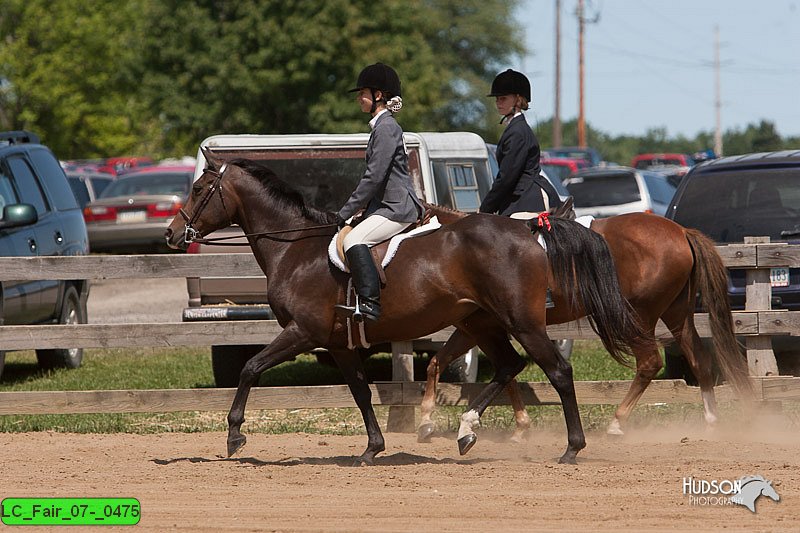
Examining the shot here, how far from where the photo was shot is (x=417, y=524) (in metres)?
6.38

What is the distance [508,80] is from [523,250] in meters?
1.81

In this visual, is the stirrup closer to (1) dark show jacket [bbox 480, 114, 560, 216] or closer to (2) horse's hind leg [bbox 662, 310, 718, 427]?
(1) dark show jacket [bbox 480, 114, 560, 216]

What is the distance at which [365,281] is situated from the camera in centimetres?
822

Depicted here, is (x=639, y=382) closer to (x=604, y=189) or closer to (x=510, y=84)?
(x=510, y=84)

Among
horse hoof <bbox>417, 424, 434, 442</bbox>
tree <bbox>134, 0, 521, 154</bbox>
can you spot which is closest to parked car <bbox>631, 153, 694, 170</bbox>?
tree <bbox>134, 0, 521, 154</bbox>

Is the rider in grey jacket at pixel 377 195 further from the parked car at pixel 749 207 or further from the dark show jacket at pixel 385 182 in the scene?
the parked car at pixel 749 207

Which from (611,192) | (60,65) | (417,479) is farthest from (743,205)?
(60,65)

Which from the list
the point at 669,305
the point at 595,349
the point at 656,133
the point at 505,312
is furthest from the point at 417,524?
the point at 656,133

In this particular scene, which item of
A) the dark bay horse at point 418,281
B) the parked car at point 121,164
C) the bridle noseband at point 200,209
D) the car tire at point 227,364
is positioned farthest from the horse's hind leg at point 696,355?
the parked car at point 121,164

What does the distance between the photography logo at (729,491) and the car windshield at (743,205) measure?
3.92 m

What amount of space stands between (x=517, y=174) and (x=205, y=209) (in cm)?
240

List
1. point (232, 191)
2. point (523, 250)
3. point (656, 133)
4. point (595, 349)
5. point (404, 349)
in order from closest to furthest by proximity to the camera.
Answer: point (523, 250), point (232, 191), point (404, 349), point (595, 349), point (656, 133)

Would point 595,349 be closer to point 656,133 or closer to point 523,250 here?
point 523,250

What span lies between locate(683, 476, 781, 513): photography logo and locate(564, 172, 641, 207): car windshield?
49.3 feet
